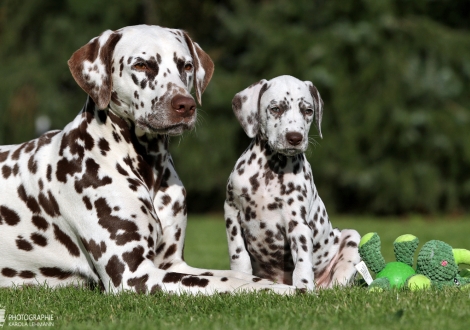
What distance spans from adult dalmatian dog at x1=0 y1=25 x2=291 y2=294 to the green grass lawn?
0.25m

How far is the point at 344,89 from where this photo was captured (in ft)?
60.7

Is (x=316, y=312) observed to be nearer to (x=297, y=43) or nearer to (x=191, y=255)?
(x=191, y=255)

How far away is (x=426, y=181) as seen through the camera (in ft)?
61.1

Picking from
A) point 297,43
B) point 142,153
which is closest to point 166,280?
point 142,153

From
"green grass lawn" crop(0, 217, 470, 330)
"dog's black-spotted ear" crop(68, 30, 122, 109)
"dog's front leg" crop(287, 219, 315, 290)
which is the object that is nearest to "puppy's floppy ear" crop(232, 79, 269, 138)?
"dog's front leg" crop(287, 219, 315, 290)

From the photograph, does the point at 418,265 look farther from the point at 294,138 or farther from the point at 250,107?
the point at 250,107

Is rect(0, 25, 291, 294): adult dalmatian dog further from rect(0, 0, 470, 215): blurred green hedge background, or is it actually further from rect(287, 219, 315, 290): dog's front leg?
rect(0, 0, 470, 215): blurred green hedge background

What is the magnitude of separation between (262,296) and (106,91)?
1902 millimetres

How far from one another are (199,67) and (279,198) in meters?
1.25

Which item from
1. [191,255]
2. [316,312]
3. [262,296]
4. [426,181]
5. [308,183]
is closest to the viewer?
[316,312]

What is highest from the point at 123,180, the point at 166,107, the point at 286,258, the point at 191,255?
the point at 166,107

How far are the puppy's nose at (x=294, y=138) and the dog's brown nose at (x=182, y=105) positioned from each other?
89 centimetres

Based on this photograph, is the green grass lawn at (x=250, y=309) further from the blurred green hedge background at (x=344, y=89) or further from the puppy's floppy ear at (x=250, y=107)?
the blurred green hedge background at (x=344, y=89)

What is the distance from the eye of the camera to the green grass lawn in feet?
12.8
